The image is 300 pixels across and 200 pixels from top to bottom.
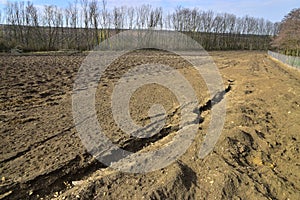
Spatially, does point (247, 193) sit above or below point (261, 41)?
below

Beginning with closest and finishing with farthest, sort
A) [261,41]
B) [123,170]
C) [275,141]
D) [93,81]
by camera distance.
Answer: [123,170], [275,141], [93,81], [261,41]

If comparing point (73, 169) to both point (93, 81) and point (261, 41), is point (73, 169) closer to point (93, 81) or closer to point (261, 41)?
point (93, 81)

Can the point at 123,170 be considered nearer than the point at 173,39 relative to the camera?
Yes

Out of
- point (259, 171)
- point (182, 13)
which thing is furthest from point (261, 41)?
point (259, 171)

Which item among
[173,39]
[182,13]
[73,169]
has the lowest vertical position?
[73,169]

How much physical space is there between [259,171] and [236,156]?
2.00 feet

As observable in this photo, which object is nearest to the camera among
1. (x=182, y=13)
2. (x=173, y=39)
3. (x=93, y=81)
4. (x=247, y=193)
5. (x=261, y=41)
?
(x=247, y=193)

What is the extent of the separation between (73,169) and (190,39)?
56493mm

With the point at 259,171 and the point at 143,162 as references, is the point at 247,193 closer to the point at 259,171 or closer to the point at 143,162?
the point at 259,171

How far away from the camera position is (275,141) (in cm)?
557

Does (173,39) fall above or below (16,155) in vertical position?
above

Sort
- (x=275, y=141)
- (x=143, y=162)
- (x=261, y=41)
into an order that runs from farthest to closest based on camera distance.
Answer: (x=261, y=41) → (x=275, y=141) → (x=143, y=162)

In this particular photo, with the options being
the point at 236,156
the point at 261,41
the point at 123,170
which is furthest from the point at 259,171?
the point at 261,41

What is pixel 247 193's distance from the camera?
3611mm
